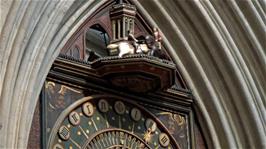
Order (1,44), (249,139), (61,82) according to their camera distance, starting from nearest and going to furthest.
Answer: (1,44) < (61,82) < (249,139)

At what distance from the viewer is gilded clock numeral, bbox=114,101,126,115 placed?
15681 millimetres

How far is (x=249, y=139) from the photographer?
16.4 m

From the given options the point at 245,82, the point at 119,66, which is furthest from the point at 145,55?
the point at 245,82

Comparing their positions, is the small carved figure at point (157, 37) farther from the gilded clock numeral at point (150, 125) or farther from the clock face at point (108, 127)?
the gilded clock numeral at point (150, 125)

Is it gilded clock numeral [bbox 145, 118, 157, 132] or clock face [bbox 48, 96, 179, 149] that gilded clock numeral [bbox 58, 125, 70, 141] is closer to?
clock face [bbox 48, 96, 179, 149]

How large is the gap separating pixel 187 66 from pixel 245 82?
0.72 m

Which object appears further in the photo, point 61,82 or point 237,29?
point 237,29

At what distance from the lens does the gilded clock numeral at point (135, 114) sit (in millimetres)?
15820

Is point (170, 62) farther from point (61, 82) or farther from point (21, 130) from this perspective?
point (21, 130)

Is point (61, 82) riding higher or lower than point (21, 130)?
higher

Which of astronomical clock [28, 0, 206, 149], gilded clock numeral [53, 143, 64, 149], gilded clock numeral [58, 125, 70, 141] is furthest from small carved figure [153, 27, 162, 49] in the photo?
gilded clock numeral [53, 143, 64, 149]

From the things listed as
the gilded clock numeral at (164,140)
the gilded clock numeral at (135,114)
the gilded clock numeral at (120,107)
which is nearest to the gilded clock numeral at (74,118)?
the gilded clock numeral at (120,107)

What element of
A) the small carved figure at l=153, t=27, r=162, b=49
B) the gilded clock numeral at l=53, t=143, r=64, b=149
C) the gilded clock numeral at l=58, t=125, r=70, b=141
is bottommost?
the gilded clock numeral at l=53, t=143, r=64, b=149

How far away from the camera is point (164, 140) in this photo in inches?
632
